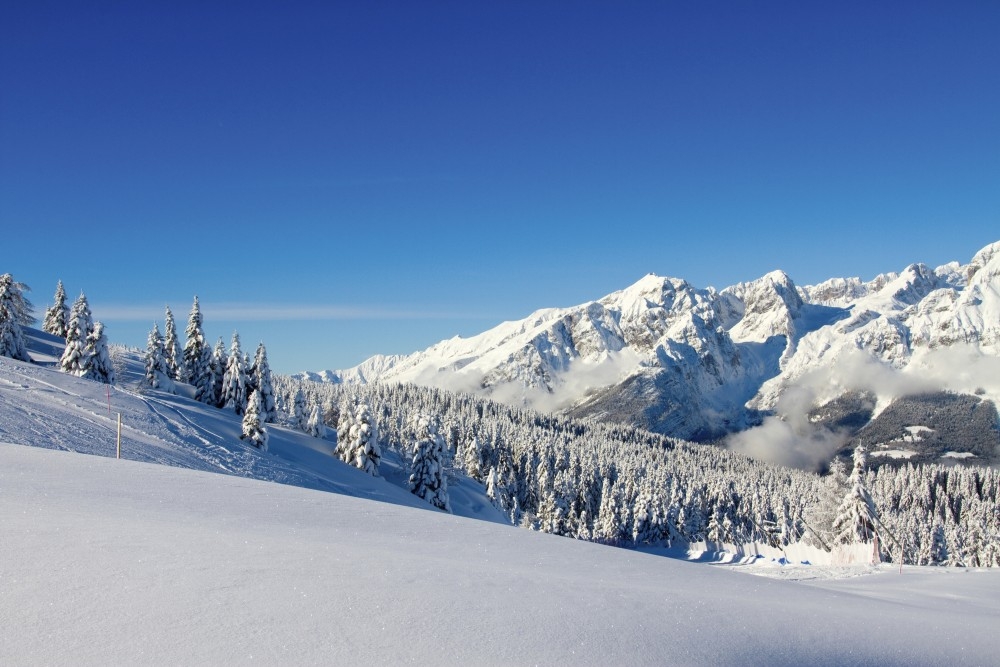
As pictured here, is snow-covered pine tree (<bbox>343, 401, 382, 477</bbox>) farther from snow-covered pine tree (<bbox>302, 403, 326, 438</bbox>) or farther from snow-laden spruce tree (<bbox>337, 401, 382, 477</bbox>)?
snow-covered pine tree (<bbox>302, 403, 326, 438</bbox>)

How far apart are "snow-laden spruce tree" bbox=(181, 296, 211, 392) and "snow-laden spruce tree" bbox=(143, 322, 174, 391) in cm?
295

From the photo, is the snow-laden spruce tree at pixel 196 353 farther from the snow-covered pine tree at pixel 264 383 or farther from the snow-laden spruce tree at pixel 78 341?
the snow-laden spruce tree at pixel 78 341

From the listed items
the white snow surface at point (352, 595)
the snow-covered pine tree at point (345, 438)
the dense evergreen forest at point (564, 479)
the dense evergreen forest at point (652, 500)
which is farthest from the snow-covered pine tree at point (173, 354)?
the white snow surface at point (352, 595)

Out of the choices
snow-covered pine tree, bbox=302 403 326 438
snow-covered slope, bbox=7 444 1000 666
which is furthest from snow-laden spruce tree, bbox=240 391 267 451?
snow-covered slope, bbox=7 444 1000 666

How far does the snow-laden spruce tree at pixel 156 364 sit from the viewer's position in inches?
2345

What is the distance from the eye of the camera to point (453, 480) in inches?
2640

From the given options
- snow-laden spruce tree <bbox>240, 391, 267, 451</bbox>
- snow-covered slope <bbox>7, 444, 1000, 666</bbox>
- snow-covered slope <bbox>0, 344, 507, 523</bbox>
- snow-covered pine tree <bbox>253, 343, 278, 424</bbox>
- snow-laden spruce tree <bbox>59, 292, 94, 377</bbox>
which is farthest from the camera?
snow-covered pine tree <bbox>253, 343, 278, 424</bbox>

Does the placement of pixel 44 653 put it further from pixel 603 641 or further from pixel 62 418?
pixel 62 418

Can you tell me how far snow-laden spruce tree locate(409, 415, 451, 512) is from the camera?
52.5m

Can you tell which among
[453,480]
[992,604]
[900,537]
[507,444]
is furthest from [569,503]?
[992,604]

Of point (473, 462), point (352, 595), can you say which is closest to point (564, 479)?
point (473, 462)

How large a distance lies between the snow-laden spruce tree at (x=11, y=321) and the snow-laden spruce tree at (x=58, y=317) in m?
16.8

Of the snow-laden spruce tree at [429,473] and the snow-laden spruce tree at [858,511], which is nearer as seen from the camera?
the snow-laden spruce tree at [858,511]

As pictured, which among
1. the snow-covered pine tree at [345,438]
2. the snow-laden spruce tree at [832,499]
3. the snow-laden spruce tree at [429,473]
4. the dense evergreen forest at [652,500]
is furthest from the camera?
the dense evergreen forest at [652,500]
